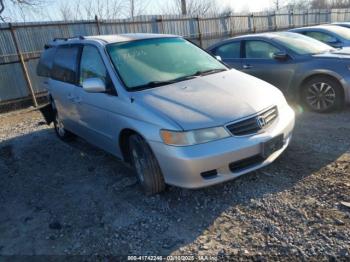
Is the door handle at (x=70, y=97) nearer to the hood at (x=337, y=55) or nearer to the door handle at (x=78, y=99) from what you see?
the door handle at (x=78, y=99)

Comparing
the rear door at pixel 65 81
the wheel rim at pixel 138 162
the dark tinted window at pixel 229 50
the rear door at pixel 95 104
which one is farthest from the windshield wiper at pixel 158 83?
the dark tinted window at pixel 229 50

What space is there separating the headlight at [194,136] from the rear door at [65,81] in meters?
2.28

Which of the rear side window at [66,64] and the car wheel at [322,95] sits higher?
the rear side window at [66,64]

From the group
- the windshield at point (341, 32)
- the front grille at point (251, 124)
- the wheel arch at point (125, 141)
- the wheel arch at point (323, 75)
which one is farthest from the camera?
the windshield at point (341, 32)

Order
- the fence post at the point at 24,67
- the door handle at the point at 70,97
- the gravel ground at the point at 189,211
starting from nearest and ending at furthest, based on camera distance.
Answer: the gravel ground at the point at 189,211, the door handle at the point at 70,97, the fence post at the point at 24,67

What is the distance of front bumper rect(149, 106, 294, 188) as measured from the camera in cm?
296

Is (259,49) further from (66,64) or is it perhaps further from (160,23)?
(160,23)

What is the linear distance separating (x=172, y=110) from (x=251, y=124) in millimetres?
802

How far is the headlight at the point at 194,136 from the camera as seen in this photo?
299 cm

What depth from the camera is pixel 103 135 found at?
165 inches

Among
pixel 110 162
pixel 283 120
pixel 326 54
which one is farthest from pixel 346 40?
pixel 110 162

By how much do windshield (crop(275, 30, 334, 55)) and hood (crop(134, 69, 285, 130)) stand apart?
276 centimetres

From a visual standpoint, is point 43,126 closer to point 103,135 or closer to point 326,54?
point 103,135

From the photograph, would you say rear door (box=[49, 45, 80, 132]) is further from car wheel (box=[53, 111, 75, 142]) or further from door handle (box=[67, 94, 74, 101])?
car wheel (box=[53, 111, 75, 142])
